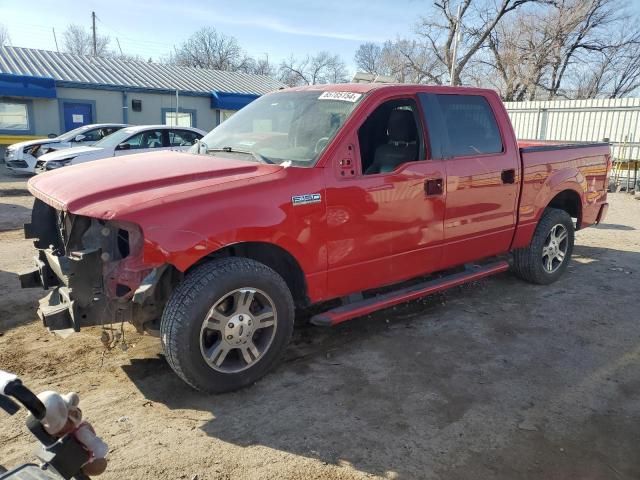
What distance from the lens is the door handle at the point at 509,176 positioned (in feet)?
16.6

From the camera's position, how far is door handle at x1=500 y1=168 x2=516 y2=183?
5.07 m

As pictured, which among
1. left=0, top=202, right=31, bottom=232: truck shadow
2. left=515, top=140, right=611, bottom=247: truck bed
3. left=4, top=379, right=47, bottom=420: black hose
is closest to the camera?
left=4, top=379, right=47, bottom=420: black hose

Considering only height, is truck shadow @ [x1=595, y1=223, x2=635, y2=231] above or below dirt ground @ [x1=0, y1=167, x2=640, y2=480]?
above

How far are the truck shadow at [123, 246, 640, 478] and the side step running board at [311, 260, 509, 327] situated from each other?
352 millimetres

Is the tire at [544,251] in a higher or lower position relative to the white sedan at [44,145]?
lower

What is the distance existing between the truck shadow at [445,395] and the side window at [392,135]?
1508mm

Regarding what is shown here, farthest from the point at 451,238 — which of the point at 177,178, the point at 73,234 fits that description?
the point at 73,234

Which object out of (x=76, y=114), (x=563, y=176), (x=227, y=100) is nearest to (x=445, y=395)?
(x=563, y=176)

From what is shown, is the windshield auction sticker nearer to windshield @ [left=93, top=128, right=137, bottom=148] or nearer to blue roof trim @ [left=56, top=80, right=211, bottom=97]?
windshield @ [left=93, top=128, right=137, bottom=148]

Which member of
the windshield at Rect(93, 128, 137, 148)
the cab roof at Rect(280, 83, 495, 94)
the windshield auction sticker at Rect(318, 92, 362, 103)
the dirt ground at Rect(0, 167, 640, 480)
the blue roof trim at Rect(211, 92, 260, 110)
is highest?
the blue roof trim at Rect(211, 92, 260, 110)

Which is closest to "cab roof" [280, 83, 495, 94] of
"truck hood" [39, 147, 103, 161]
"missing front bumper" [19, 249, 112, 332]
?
"missing front bumper" [19, 249, 112, 332]

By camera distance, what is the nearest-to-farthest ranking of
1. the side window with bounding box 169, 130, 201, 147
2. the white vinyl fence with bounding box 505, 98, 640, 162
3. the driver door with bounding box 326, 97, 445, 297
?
the driver door with bounding box 326, 97, 445, 297
the side window with bounding box 169, 130, 201, 147
the white vinyl fence with bounding box 505, 98, 640, 162

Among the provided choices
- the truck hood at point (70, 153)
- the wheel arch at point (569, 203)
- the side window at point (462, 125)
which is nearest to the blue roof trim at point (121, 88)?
the truck hood at point (70, 153)

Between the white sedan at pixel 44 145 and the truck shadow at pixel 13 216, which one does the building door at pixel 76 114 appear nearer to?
the white sedan at pixel 44 145
